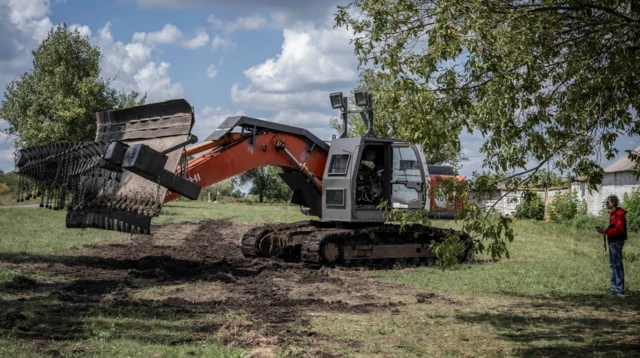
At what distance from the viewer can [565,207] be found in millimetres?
34719

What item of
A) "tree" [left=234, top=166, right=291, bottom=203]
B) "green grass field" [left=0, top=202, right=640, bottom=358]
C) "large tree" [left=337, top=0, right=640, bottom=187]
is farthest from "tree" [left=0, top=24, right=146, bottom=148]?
"tree" [left=234, top=166, right=291, bottom=203]

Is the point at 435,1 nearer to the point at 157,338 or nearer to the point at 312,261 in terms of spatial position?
the point at 157,338

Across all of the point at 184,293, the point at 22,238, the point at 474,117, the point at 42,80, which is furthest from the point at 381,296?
the point at 42,80

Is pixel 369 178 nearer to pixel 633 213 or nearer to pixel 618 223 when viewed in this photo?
pixel 618 223

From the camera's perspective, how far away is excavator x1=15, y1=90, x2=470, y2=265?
38.7 ft

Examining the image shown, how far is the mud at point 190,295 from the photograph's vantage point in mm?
8086

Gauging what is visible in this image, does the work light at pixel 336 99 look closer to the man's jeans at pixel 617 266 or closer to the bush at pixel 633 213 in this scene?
the man's jeans at pixel 617 266

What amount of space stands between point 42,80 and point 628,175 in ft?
101

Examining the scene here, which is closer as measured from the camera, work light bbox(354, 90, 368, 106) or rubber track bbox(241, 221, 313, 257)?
work light bbox(354, 90, 368, 106)

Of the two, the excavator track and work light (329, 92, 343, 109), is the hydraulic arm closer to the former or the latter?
work light (329, 92, 343, 109)

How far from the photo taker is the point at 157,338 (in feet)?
25.1

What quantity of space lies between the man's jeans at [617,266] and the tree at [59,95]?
28769mm

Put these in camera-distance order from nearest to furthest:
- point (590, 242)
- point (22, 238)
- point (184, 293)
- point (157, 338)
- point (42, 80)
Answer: point (157, 338)
point (184, 293)
point (22, 238)
point (590, 242)
point (42, 80)

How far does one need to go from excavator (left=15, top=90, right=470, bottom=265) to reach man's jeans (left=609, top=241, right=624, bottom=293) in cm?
290
